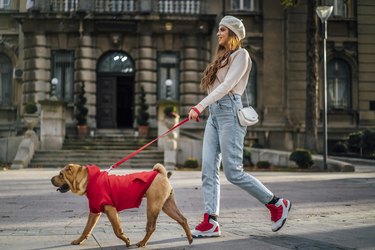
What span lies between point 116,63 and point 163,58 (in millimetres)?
2467

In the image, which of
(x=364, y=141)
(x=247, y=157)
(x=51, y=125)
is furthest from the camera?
(x=364, y=141)

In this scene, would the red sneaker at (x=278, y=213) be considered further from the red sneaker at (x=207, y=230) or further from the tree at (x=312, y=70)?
the tree at (x=312, y=70)

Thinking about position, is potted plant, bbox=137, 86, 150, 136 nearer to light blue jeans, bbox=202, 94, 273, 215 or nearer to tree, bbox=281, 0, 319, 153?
tree, bbox=281, 0, 319, 153

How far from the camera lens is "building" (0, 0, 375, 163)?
26406mm

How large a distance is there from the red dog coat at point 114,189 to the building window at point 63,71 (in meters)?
22.8

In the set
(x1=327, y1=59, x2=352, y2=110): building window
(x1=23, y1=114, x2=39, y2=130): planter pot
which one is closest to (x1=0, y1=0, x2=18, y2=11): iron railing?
(x1=23, y1=114, x2=39, y2=130): planter pot

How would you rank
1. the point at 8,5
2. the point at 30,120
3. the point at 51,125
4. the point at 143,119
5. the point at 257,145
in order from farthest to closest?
1. the point at 8,5
2. the point at 257,145
3. the point at 143,119
4. the point at 51,125
5. the point at 30,120

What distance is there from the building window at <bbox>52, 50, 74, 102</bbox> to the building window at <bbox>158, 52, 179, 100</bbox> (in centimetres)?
453

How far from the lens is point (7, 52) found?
93.0 feet

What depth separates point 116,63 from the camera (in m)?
→ 27.1

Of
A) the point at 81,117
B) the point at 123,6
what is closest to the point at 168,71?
the point at 123,6

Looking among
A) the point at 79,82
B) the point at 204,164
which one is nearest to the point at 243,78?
the point at 204,164

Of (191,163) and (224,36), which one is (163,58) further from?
(224,36)

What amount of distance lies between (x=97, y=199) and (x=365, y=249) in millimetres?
2443
